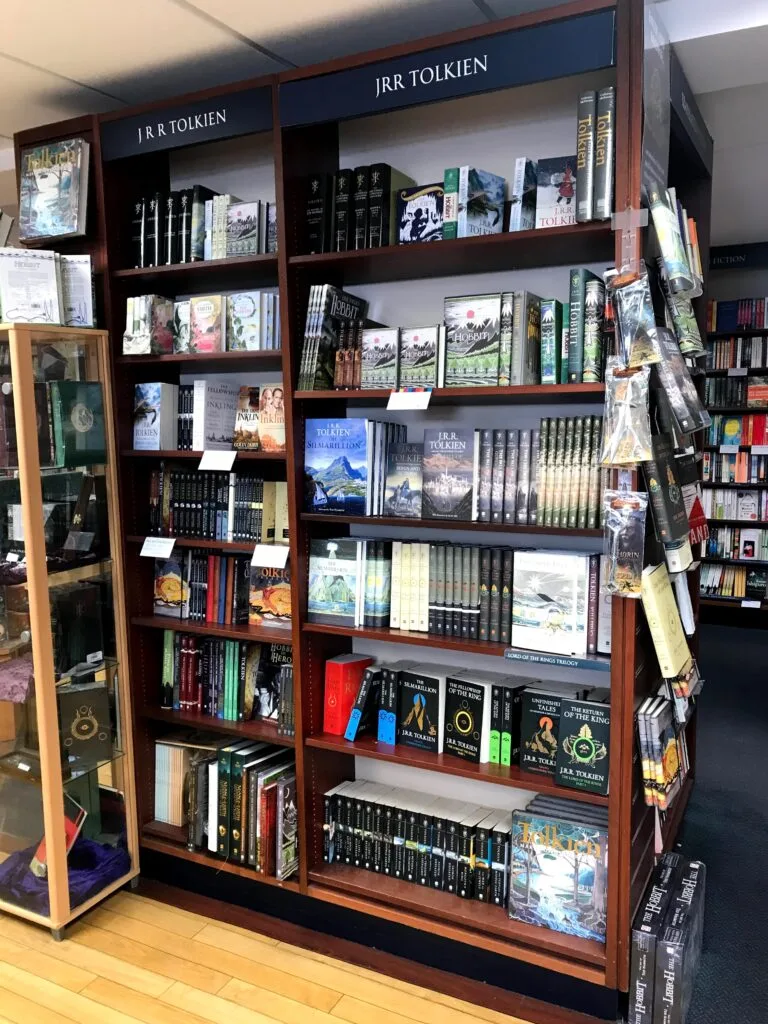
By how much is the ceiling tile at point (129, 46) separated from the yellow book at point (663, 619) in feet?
6.27

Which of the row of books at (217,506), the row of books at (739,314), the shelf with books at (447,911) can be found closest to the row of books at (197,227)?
the row of books at (217,506)

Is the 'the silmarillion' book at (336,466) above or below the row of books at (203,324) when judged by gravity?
below

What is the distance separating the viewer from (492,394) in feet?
7.00

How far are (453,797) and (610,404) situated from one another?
1430 millimetres

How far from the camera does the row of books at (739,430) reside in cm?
602

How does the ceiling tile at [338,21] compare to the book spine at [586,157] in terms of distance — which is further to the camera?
the ceiling tile at [338,21]

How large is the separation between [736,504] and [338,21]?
16.5 ft

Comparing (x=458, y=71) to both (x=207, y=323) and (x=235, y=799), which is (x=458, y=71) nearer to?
(x=207, y=323)

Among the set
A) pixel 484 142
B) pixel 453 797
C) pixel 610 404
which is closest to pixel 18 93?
pixel 484 142

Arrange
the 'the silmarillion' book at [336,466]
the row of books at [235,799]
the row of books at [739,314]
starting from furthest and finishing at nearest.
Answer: the row of books at [739,314]
the row of books at [235,799]
the 'the silmarillion' book at [336,466]

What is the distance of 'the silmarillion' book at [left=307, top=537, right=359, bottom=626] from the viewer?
8.07 feet

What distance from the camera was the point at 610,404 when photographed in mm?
1963

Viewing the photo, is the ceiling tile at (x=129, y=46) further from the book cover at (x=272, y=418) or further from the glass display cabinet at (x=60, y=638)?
the book cover at (x=272, y=418)

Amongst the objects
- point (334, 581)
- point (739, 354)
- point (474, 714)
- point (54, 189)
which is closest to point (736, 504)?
point (739, 354)
